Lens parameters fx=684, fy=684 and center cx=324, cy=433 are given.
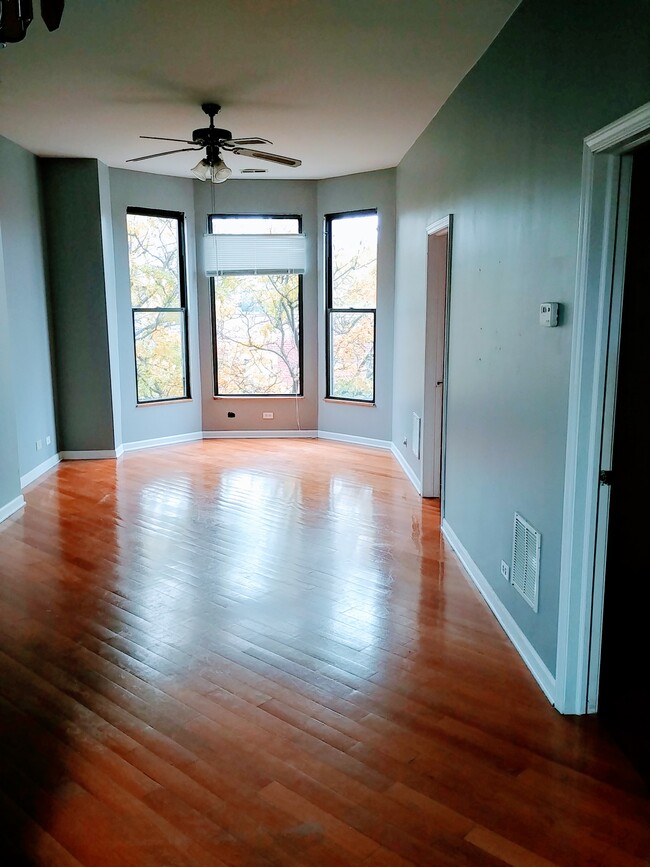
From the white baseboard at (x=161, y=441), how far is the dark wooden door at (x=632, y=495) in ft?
17.5

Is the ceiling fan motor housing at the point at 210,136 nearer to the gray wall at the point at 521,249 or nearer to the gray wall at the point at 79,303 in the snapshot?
the gray wall at the point at 521,249

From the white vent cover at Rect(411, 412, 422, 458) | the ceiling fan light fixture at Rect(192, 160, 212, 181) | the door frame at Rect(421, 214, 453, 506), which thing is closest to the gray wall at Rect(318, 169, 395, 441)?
the white vent cover at Rect(411, 412, 422, 458)

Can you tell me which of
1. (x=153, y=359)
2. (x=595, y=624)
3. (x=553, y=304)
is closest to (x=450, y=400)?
(x=553, y=304)

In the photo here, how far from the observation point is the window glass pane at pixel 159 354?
294 inches

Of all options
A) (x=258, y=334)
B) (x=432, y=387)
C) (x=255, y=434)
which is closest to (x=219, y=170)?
(x=432, y=387)

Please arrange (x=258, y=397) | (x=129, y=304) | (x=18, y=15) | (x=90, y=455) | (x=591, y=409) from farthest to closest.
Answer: (x=258, y=397), (x=129, y=304), (x=90, y=455), (x=591, y=409), (x=18, y=15)

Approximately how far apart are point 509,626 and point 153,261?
226 inches

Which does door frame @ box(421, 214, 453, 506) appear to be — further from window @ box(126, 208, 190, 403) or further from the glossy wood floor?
window @ box(126, 208, 190, 403)

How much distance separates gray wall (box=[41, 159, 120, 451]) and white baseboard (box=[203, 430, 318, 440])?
1397mm

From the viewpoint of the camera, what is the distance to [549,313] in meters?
2.68

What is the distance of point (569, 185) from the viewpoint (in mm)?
2541

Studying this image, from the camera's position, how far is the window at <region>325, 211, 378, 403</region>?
7426mm

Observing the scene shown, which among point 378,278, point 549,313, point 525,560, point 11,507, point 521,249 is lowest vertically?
point 11,507

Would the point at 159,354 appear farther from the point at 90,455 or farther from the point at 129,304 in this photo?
the point at 90,455
